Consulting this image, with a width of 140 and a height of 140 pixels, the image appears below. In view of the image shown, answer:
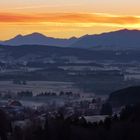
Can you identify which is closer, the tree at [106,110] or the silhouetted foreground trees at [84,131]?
the silhouetted foreground trees at [84,131]

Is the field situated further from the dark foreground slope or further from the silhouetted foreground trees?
the silhouetted foreground trees

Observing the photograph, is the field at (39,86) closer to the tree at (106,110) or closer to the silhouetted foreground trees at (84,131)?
the tree at (106,110)

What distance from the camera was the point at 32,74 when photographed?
468 feet

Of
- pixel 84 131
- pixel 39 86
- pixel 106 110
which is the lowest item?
pixel 39 86

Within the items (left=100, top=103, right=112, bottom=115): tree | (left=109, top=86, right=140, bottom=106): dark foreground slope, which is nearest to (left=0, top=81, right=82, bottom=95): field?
(left=109, top=86, right=140, bottom=106): dark foreground slope

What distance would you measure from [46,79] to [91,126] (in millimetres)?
100354

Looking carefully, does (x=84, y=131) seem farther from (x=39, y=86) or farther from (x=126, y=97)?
(x=39, y=86)

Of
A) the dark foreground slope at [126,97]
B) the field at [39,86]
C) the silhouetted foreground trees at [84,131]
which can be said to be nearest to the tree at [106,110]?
the dark foreground slope at [126,97]

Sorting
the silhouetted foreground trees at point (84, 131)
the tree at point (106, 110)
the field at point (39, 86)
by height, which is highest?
the silhouetted foreground trees at point (84, 131)

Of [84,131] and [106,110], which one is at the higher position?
[84,131]

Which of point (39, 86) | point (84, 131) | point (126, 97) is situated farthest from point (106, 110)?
point (39, 86)

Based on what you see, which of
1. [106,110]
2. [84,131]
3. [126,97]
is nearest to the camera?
[84,131]

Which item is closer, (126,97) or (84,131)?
(84,131)

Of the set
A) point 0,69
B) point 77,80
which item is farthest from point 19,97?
point 0,69
